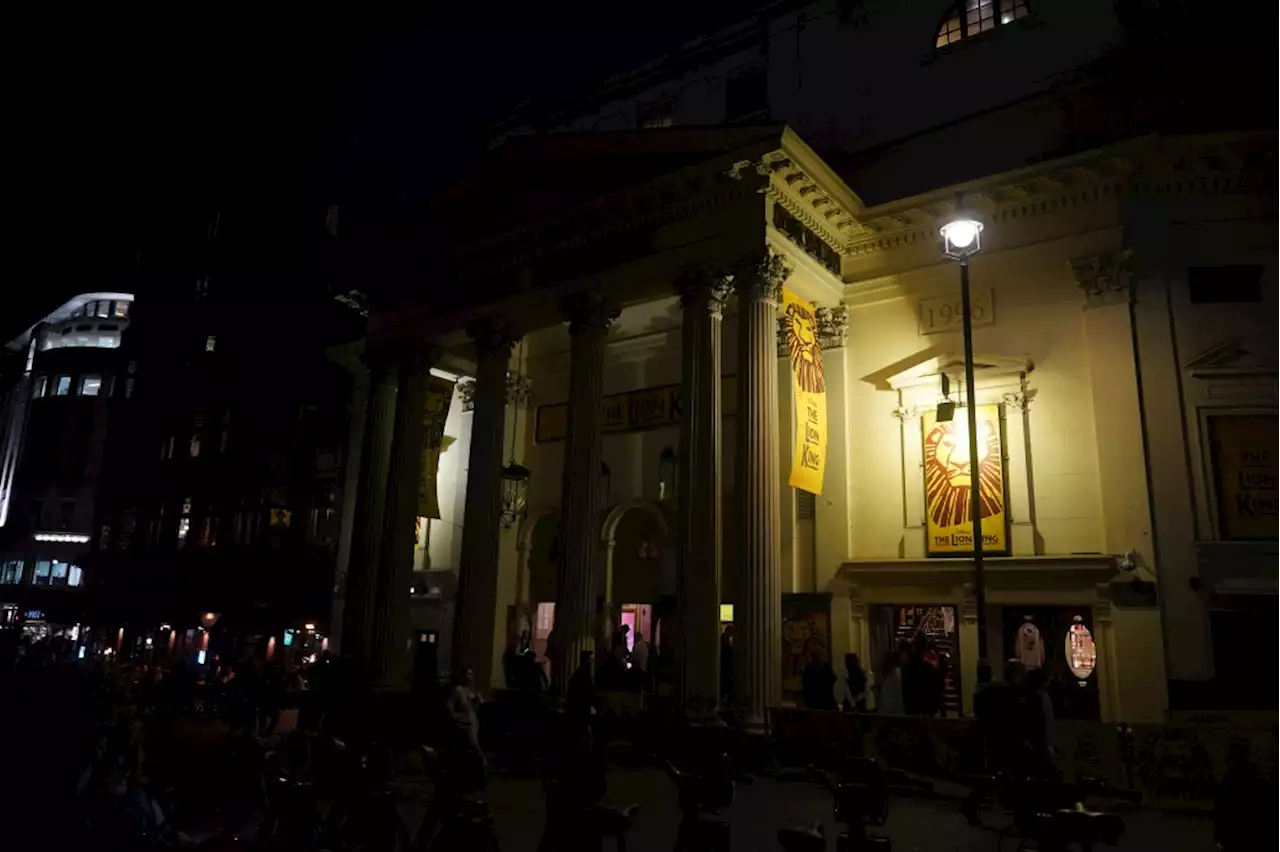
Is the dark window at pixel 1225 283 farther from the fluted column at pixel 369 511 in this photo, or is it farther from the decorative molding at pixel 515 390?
the fluted column at pixel 369 511

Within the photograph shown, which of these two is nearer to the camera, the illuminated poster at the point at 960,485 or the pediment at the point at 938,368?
the illuminated poster at the point at 960,485

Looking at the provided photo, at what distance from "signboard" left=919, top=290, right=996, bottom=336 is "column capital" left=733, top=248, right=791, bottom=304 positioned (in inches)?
150

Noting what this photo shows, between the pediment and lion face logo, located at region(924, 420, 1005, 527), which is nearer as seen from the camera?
lion face logo, located at region(924, 420, 1005, 527)

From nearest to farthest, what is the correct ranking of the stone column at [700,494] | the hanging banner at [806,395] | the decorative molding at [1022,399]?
the stone column at [700,494] → the hanging banner at [806,395] → the decorative molding at [1022,399]

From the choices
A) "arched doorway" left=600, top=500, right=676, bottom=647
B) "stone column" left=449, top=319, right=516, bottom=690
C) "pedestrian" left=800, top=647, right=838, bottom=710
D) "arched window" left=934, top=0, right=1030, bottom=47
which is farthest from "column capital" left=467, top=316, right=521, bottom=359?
"arched window" left=934, top=0, right=1030, bottom=47

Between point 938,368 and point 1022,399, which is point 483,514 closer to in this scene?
point 938,368

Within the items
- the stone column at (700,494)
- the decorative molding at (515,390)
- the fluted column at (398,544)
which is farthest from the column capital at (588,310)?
the decorative molding at (515,390)

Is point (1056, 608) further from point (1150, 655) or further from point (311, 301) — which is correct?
point (311, 301)

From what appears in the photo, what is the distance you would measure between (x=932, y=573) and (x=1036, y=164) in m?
8.06

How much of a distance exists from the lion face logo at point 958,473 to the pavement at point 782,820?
6.28 metres

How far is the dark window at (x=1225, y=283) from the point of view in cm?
1497

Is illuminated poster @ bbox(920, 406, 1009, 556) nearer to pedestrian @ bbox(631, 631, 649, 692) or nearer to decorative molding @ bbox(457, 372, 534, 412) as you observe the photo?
pedestrian @ bbox(631, 631, 649, 692)

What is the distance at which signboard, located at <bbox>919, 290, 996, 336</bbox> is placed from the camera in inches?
665

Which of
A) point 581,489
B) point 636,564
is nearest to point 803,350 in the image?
point 581,489
